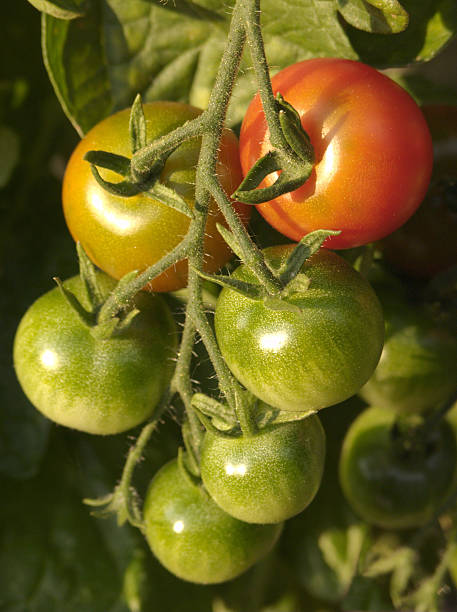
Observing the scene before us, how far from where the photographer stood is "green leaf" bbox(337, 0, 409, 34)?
61cm

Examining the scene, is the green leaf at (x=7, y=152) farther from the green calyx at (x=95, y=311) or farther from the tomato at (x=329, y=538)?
the tomato at (x=329, y=538)

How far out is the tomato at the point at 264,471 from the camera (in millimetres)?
625

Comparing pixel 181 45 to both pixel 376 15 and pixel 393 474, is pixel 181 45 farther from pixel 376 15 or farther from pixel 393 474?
pixel 393 474

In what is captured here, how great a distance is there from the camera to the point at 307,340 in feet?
1.79

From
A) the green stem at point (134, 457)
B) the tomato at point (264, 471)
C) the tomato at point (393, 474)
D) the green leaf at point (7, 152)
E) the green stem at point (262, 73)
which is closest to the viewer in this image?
the green stem at point (262, 73)

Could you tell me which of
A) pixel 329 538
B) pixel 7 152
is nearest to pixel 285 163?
pixel 7 152

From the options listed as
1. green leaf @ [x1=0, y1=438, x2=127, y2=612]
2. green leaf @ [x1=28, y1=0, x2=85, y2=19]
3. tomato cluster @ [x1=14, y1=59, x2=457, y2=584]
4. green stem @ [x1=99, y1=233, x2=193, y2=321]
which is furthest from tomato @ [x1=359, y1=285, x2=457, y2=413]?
green leaf @ [x1=0, y1=438, x2=127, y2=612]

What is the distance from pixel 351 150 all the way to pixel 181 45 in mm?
408

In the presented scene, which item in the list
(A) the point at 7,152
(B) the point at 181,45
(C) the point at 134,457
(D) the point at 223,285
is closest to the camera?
(D) the point at 223,285

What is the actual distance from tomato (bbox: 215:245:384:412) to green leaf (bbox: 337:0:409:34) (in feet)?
0.84

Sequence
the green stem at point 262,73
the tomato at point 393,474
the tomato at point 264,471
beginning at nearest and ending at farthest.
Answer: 1. the green stem at point 262,73
2. the tomato at point 264,471
3. the tomato at point 393,474


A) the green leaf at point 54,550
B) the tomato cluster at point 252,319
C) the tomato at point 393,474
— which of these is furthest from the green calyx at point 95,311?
the green leaf at point 54,550

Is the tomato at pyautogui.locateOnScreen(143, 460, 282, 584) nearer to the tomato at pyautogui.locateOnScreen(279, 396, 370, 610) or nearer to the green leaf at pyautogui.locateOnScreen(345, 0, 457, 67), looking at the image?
the tomato at pyautogui.locateOnScreen(279, 396, 370, 610)

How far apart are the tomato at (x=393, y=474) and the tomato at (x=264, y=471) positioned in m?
0.34
